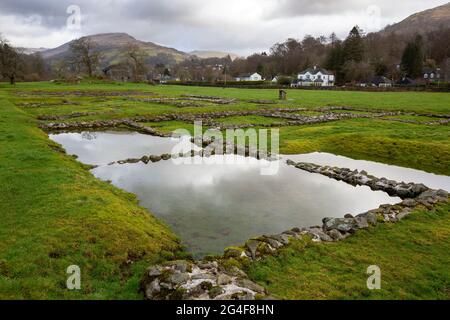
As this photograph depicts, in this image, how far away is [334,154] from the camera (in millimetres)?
25031

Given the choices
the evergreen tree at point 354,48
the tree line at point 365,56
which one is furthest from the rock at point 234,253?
Answer: the evergreen tree at point 354,48

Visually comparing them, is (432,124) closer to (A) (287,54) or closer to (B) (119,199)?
(B) (119,199)

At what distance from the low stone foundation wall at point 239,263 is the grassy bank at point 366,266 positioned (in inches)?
13.9

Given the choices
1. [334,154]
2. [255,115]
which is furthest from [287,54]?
[334,154]

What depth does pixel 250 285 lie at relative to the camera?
8.01 meters

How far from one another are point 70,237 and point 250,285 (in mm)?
5675

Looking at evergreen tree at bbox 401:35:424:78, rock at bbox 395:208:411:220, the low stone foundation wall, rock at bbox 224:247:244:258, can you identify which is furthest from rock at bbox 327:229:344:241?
evergreen tree at bbox 401:35:424:78

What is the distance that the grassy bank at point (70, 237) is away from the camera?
819 cm

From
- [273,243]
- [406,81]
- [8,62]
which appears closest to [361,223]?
[273,243]

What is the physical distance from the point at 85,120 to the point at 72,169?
2152 centimetres

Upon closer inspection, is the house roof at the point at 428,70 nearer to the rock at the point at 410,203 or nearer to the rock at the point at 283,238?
the rock at the point at 410,203

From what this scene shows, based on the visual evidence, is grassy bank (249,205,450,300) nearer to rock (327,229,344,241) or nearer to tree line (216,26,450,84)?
rock (327,229,344,241)

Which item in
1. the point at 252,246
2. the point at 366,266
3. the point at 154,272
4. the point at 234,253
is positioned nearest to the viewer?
the point at 154,272

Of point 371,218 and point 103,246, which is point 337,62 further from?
point 103,246
